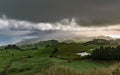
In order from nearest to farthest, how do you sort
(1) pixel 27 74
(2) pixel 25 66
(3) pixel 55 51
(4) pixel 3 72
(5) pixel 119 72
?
(5) pixel 119 72 → (1) pixel 27 74 → (4) pixel 3 72 → (2) pixel 25 66 → (3) pixel 55 51

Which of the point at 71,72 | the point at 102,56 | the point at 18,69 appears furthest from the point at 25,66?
the point at 71,72

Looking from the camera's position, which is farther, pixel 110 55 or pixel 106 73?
pixel 110 55

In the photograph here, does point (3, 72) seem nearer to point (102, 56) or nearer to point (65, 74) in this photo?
point (102, 56)

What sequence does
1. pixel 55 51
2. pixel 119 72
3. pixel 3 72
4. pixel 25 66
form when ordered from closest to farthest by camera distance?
pixel 119 72
pixel 3 72
pixel 25 66
pixel 55 51

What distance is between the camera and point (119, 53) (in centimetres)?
8575

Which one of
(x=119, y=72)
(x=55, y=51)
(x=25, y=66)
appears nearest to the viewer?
(x=119, y=72)

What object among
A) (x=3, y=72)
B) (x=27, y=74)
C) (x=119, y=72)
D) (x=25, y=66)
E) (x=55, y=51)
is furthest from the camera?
(x=55, y=51)

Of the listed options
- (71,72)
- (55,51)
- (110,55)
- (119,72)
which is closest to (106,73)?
(119,72)

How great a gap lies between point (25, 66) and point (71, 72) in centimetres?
7109

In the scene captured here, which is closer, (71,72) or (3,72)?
(71,72)

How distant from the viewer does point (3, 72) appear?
8438cm

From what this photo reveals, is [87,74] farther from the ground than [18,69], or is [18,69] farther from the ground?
[87,74]

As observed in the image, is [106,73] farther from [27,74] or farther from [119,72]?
[27,74]

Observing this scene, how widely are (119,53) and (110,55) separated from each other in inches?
103
